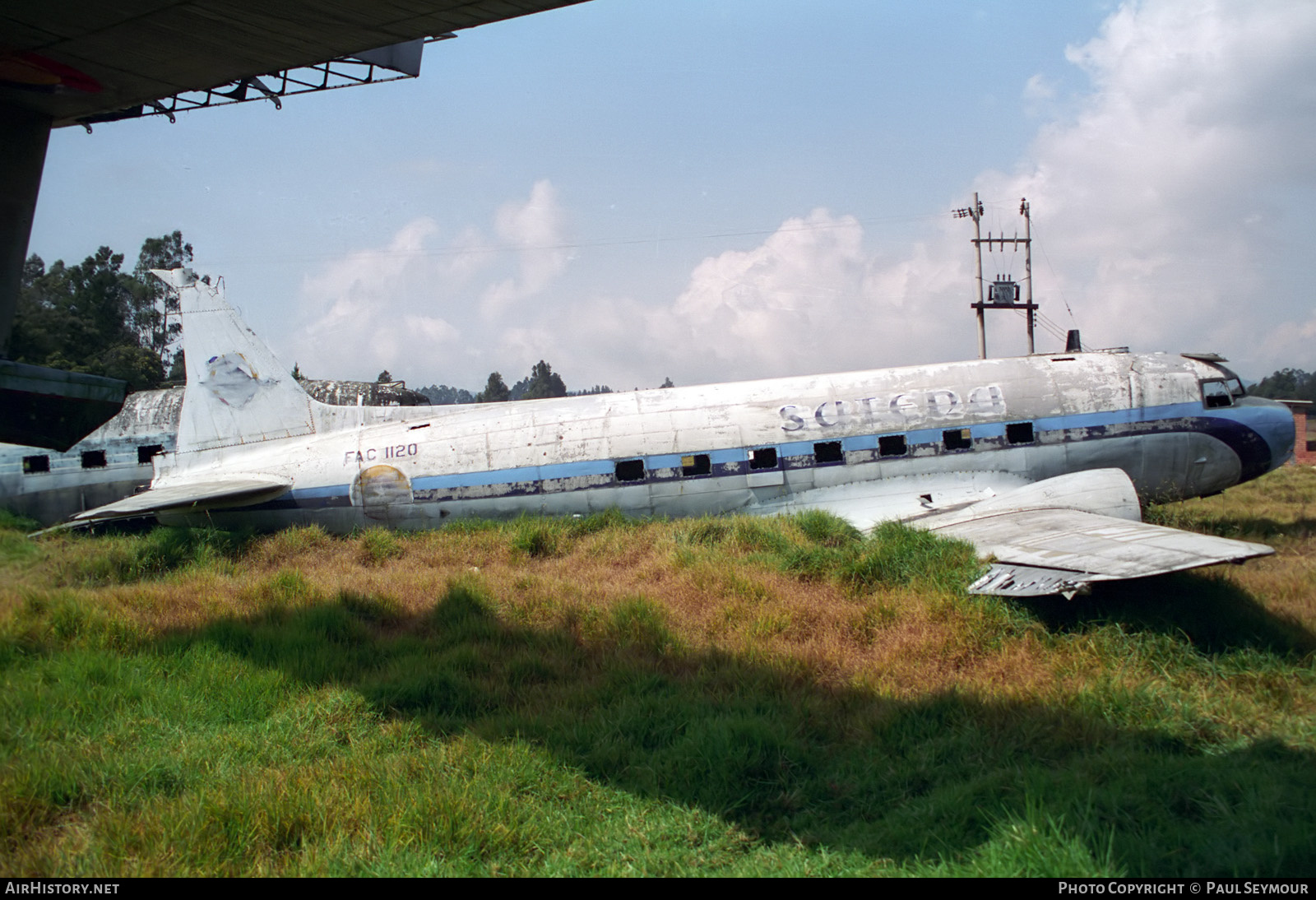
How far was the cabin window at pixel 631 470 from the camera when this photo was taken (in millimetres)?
13227

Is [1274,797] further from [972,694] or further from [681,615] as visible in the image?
[681,615]

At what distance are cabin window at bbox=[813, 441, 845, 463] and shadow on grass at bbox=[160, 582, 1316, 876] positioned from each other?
5.59m

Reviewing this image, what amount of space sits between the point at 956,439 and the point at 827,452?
213cm

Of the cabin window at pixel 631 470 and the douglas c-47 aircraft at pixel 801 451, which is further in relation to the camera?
the cabin window at pixel 631 470

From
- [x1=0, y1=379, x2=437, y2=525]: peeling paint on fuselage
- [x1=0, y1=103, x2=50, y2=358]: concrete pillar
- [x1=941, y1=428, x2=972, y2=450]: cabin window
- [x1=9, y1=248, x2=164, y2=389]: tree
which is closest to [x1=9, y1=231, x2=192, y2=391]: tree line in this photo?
[x1=9, y1=248, x2=164, y2=389]: tree

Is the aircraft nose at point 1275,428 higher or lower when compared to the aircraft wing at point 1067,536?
higher

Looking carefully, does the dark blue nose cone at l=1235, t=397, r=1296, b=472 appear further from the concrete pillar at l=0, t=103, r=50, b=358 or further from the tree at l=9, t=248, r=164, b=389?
the tree at l=9, t=248, r=164, b=389

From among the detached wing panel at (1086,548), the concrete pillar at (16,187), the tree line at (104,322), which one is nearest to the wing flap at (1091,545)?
the detached wing panel at (1086,548)

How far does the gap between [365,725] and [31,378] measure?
5539 mm

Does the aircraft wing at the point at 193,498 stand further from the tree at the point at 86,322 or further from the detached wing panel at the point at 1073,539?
the tree at the point at 86,322

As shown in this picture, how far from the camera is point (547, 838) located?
14.9ft

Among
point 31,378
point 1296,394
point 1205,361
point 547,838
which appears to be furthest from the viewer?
point 1296,394

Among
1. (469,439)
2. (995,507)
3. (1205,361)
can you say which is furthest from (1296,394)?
(469,439)

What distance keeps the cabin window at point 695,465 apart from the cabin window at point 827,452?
1.82 metres
